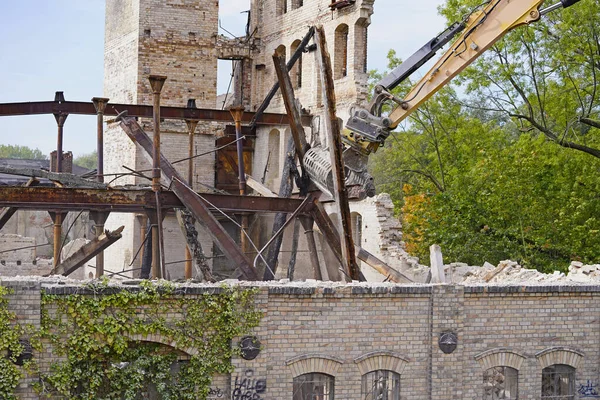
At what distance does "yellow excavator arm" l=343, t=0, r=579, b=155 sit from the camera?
19219 millimetres

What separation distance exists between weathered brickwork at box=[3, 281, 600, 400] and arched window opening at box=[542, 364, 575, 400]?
15 cm

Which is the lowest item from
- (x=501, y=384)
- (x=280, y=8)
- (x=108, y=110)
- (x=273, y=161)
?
(x=501, y=384)

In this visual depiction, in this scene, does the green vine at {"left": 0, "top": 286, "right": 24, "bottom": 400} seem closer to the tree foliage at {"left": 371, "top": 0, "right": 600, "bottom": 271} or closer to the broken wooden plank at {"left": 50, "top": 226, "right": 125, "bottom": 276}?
the broken wooden plank at {"left": 50, "top": 226, "right": 125, "bottom": 276}

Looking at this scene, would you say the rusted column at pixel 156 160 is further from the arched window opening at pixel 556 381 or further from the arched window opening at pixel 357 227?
the arched window opening at pixel 357 227

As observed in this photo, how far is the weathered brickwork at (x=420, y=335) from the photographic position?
14.3 metres

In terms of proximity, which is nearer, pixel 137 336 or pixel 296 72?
pixel 137 336

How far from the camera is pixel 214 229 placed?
18438mm

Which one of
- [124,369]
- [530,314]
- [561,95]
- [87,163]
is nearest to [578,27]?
[561,95]

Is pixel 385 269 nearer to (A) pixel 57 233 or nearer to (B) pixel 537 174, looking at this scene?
(A) pixel 57 233

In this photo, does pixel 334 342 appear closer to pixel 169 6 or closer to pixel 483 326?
pixel 483 326

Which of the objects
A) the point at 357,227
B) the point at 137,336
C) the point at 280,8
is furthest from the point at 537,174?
the point at 137,336

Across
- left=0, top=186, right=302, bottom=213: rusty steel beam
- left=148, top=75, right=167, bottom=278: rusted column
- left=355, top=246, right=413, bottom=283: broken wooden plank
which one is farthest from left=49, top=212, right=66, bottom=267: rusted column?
left=355, top=246, right=413, bottom=283: broken wooden plank

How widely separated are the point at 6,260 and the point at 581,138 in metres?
19.9

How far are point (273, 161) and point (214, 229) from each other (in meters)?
12.2
